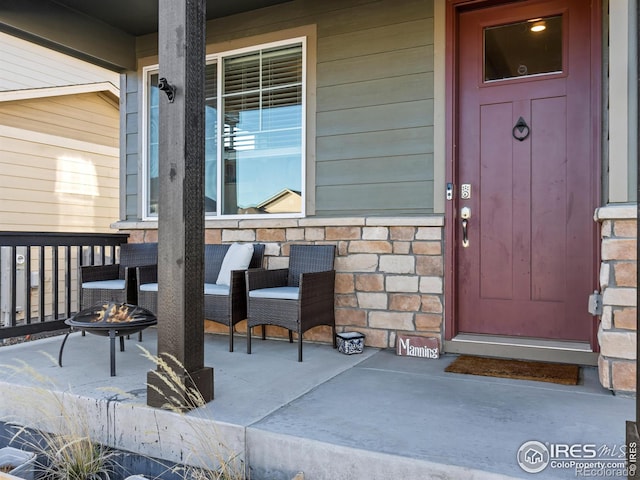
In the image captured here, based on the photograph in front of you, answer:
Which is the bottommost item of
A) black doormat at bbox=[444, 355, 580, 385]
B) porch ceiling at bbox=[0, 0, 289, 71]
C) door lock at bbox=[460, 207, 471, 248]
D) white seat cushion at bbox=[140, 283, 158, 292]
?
black doormat at bbox=[444, 355, 580, 385]

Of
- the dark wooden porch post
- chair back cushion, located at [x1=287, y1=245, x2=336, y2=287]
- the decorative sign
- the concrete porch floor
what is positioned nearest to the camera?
the concrete porch floor

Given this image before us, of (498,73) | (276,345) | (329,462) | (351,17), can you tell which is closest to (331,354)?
(276,345)

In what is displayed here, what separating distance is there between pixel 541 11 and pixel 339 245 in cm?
206

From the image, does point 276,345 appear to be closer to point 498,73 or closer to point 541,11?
point 498,73

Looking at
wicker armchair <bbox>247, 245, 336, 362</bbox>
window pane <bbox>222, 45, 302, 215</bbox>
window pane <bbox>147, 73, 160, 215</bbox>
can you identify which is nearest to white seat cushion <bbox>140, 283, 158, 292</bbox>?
wicker armchair <bbox>247, 245, 336, 362</bbox>

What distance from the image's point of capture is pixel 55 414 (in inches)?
95.5

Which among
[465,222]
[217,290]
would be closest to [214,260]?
[217,290]

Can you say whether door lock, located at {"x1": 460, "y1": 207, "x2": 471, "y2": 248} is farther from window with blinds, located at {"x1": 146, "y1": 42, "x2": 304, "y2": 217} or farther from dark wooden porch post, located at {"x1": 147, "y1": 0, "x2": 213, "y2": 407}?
dark wooden porch post, located at {"x1": 147, "y1": 0, "x2": 213, "y2": 407}

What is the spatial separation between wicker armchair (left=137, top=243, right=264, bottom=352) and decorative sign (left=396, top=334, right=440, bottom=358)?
3.69ft

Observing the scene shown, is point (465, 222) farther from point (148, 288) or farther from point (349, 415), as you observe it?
point (148, 288)

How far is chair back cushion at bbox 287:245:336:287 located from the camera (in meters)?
3.64

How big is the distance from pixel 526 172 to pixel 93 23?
3.81 metres

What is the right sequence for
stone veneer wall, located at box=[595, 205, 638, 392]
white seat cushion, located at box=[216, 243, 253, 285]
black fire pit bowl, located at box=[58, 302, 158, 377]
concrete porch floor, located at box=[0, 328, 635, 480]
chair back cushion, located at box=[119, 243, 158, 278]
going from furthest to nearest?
chair back cushion, located at box=[119, 243, 158, 278], white seat cushion, located at box=[216, 243, 253, 285], black fire pit bowl, located at box=[58, 302, 158, 377], stone veneer wall, located at box=[595, 205, 638, 392], concrete porch floor, located at box=[0, 328, 635, 480]

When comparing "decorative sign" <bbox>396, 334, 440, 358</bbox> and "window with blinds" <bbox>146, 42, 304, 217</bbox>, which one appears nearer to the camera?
"decorative sign" <bbox>396, 334, 440, 358</bbox>
